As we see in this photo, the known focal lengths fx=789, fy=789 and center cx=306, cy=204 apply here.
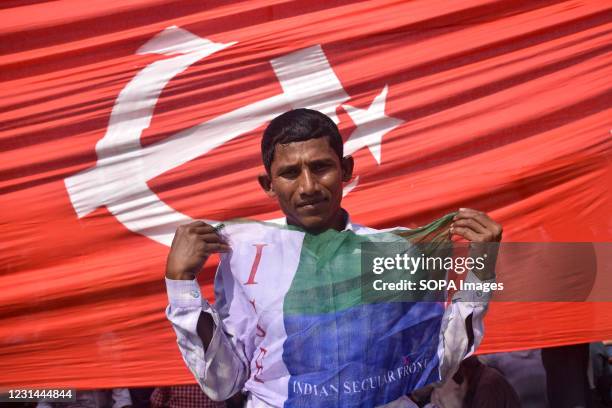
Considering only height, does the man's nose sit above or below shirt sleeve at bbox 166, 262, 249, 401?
above

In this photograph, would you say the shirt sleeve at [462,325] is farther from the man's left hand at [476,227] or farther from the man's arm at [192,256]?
the man's arm at [192,256]

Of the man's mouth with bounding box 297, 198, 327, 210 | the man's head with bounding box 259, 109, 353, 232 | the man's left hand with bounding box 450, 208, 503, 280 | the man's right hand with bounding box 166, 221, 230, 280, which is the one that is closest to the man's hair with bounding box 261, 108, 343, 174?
the man's head with bounding box 259, 109, 353, 232

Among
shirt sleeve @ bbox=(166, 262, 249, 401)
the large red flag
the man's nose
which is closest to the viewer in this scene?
shirt sleeve @ bbox=(166, 262, 249, 401)

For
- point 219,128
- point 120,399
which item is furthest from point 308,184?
point 120,399

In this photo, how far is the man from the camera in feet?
6.06

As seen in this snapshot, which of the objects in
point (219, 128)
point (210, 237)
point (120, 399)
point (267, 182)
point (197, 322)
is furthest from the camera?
point (120, 399)

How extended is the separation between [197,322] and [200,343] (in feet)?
0.17

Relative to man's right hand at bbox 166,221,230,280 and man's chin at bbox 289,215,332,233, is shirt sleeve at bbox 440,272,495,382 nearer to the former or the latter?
man's chin at bbox 289,215,332,233

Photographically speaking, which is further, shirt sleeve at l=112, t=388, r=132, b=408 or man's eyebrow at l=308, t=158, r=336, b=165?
shirt sleeve at l=112, t=388, r=132, b=408

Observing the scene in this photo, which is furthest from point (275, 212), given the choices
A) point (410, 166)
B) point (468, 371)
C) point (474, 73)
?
point (468, 371)

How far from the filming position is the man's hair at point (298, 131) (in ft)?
6.52

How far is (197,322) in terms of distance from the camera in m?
1.81

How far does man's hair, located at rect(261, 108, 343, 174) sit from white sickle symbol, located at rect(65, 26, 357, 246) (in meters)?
0.75

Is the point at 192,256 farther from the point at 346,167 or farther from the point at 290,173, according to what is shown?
the point at 346,167
